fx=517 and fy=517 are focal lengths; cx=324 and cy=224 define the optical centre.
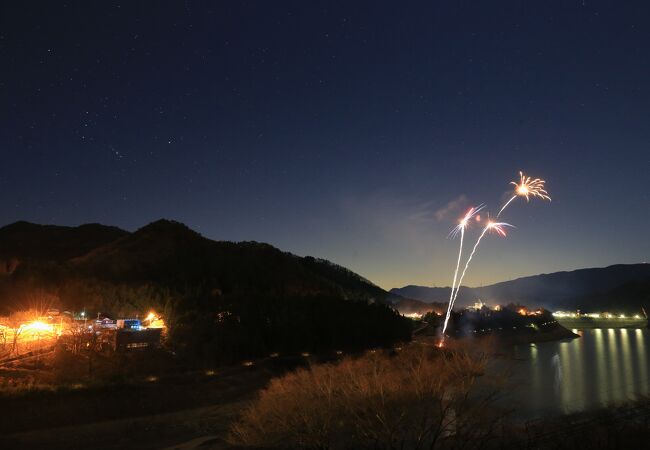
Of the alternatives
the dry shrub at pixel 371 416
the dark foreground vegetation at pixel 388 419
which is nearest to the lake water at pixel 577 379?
the dark foreground vegetation at pixel 388 419

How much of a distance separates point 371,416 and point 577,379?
41590mm

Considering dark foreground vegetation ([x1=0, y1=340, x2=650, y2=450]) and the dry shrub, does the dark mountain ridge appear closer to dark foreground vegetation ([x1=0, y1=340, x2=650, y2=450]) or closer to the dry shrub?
dark foreground vegetation ([x1=0, y1=340, x2=650, y2=450])

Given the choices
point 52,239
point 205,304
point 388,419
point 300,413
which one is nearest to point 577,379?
point 205,304

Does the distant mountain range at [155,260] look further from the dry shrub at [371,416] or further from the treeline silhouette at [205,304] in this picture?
the dry shrub at [371,416]

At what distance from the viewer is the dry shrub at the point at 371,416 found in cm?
1503

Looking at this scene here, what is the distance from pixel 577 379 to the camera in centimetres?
5031

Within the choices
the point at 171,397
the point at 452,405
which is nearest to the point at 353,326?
the point at 171,397

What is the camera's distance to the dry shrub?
15027mm

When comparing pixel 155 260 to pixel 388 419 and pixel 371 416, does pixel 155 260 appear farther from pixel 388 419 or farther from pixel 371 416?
pixel 388 419

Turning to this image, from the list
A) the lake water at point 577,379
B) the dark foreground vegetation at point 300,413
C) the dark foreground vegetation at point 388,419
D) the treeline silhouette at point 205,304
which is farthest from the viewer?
the treeline silhouette at point 205,304

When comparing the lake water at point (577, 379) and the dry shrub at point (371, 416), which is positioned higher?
the dry shrub at point (371, 416)

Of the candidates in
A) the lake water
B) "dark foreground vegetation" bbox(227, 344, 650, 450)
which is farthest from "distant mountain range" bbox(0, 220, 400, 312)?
"dark foreground vegetation" bbox(227, 344, 650, 450)

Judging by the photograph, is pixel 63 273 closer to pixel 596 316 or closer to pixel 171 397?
pixel 171 397

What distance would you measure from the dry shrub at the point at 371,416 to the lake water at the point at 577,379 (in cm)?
599
